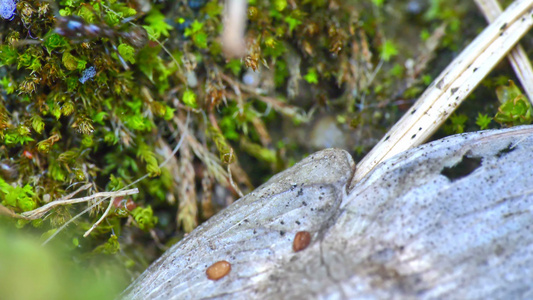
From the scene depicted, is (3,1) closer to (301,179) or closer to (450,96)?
(301,179)

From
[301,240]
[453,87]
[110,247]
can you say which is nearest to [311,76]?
[453,87]

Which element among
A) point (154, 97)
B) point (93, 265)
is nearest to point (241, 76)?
point (154, 97)

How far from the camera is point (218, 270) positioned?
184 centimetres

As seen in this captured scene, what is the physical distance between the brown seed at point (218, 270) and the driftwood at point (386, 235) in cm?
2

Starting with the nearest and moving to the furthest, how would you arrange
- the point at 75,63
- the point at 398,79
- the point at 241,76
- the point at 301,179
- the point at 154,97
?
the point at 301,179, the point at 75,63, the point at 154,97, the point at 241,76, the point at 398,79

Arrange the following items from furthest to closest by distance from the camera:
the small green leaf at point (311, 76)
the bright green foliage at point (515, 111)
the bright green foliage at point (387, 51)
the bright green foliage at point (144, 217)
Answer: the bright green foliage at point (387, 51) → the small green leaf at point (311, 76) → the bright green foliage at point (144, 217) → the bright green foliage at point (515, 111)

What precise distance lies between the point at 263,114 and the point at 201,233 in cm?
121

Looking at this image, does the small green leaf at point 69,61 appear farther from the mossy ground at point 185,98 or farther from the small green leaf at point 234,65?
the small green leaf at point 234,65

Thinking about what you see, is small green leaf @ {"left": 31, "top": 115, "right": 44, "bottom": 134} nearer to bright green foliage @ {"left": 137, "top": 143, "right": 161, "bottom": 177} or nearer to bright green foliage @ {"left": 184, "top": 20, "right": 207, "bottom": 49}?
bright green foliage @ {"left": 137, "top": 143, "right": 161, "bottom": 177}

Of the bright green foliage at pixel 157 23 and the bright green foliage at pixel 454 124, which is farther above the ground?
the bright green foliage at pixel 454 124

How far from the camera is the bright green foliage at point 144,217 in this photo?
262cm

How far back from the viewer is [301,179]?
7.07 feet

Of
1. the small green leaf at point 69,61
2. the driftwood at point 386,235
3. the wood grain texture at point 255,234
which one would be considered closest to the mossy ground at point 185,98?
the small green leaf at point 69,61

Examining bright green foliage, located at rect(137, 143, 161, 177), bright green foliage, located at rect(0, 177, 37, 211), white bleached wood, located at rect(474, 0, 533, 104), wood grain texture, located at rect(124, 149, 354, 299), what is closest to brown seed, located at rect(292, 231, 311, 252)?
wood grain texture, located at rect(124, 149, 354, 299)
